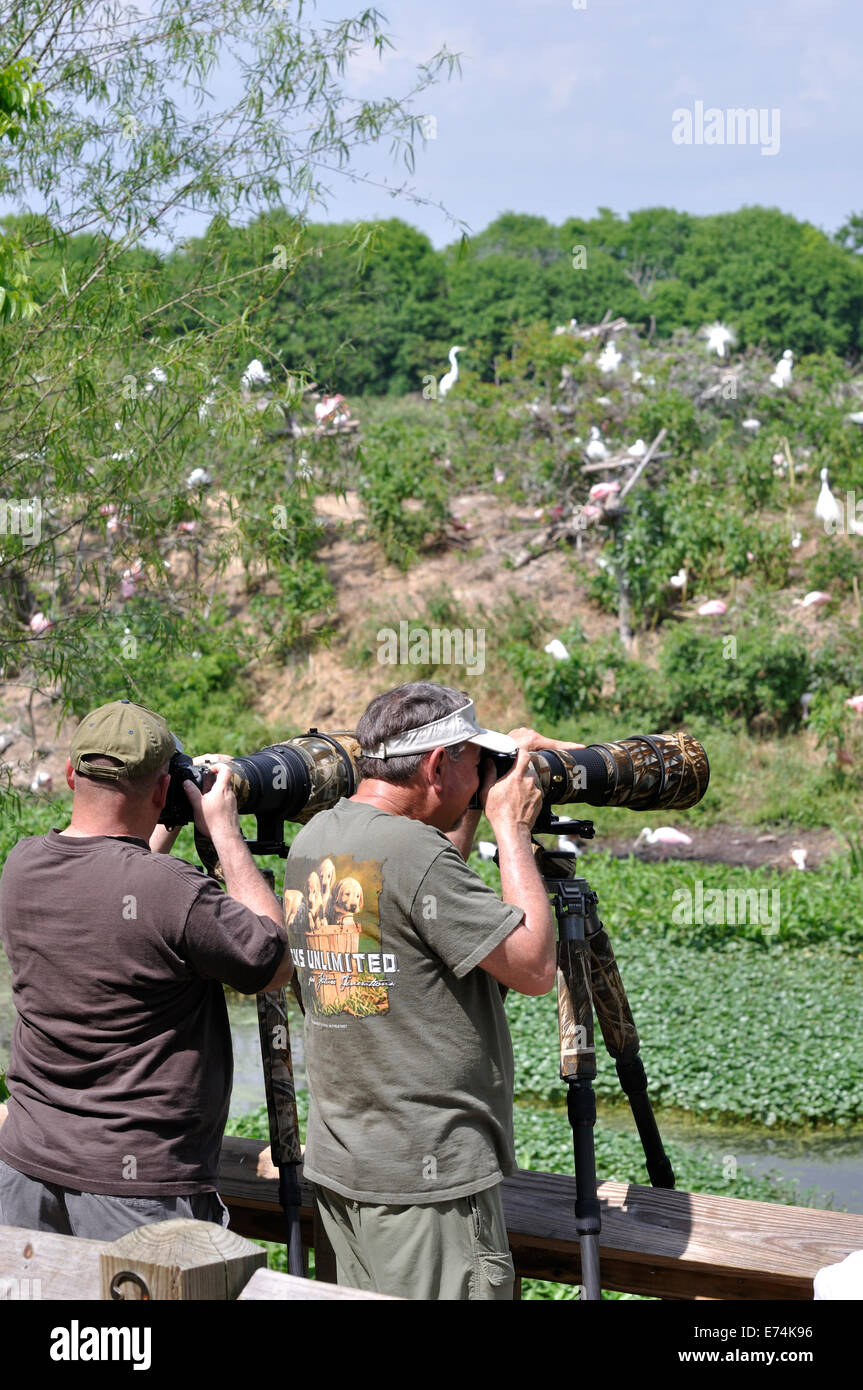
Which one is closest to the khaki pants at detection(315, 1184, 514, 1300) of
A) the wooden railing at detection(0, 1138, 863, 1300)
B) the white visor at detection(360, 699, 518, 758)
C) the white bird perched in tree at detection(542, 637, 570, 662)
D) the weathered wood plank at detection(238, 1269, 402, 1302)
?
the wooden railing at detection(0, 1138, 863, 1300)

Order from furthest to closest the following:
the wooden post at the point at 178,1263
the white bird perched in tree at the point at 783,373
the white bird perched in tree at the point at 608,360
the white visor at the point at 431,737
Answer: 1. the white bird perched in tree at the point at 783,373
2. the white bird perched in tree at the point at 608,360
3. the white visor at the point at 431,737
4. the wooden post at the point at 178,1263

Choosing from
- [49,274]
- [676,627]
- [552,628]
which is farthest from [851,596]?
[49,274]

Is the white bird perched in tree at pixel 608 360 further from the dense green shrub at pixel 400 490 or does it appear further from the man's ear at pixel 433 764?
the man's ear at pixel 433 764

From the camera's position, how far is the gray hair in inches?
83.0

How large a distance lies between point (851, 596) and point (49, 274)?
8.00m

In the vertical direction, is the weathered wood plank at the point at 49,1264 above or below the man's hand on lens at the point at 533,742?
below

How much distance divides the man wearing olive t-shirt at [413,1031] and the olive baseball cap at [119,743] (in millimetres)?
288

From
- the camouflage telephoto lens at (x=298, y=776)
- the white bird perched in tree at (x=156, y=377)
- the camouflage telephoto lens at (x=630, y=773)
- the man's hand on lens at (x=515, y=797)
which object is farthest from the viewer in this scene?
the white bird perched in tree at (x=156, y=377)

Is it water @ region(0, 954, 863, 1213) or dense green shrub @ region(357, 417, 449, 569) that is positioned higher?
dense green shrub @ region(357, 417, 449, 569)

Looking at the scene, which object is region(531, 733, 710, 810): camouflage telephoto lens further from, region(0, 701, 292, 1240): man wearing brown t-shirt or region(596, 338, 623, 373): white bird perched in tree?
region(596, 338, 623, 373): white bird perched in tree

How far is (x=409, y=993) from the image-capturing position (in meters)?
2.00

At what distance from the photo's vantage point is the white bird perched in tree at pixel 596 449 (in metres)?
12.0

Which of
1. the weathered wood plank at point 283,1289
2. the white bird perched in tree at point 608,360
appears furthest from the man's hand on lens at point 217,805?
the white bird perched in tree at point 608,360

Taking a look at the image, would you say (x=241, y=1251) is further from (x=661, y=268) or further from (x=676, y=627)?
(x=661, y=268)
